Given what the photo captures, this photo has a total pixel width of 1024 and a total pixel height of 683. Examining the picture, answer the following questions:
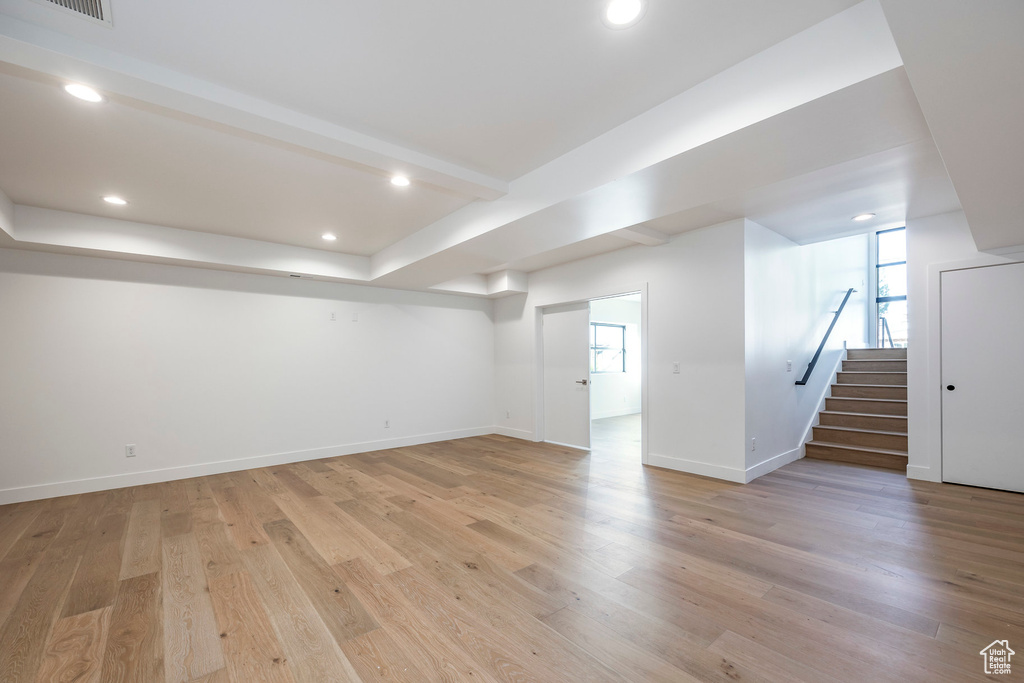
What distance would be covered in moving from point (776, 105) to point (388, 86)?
1832mm

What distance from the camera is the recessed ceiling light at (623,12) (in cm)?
165

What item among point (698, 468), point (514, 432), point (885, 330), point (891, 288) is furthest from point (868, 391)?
point (514, 432)

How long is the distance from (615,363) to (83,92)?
354 inches

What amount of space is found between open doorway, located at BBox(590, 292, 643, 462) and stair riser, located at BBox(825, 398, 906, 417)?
328cm

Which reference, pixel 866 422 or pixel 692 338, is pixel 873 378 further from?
pixel 692 338

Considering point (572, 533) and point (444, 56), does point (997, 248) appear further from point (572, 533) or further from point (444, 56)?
point (444, 56)

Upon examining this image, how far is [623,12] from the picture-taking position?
1.69m

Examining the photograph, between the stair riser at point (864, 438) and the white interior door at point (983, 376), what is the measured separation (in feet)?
2.60

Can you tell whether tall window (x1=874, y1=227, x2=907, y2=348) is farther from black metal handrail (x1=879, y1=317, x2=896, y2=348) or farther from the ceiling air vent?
the ceiling air vent

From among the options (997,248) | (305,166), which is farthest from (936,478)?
(305,166)

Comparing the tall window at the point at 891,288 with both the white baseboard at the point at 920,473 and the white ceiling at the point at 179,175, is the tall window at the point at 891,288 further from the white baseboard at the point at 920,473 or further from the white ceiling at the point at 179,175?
the white ceiling at the point at 179,175

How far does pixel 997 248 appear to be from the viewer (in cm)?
387

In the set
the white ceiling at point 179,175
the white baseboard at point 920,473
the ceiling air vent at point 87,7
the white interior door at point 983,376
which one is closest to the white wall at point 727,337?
the white baseboard at point 920,473

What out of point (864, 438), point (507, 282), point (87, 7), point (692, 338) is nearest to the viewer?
point (87, 7)
